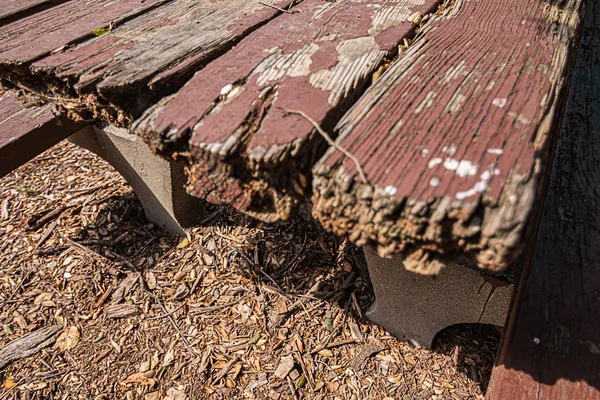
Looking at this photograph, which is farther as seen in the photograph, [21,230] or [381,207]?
[21,230]

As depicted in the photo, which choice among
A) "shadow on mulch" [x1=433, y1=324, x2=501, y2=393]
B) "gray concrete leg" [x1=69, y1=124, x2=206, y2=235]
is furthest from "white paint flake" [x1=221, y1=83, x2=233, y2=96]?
"shadow on mulch" [x1=433, y1=324, x2=501, y2=393]

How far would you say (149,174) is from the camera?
3303mm

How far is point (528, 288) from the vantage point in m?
1.54

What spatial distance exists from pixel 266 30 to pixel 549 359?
4.59 feet

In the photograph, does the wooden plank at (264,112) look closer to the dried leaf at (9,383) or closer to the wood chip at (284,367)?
the wood chip at (284,367)

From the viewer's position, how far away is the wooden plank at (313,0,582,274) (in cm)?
73

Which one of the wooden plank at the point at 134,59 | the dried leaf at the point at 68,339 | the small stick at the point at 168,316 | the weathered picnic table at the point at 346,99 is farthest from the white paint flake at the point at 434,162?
the dried leaf at the point at 68,339

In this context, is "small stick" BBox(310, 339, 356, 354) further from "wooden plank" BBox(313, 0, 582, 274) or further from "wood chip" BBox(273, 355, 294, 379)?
"wooden plank" BBox(313, 0, 582, 274)

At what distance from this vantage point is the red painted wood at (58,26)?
132 cm

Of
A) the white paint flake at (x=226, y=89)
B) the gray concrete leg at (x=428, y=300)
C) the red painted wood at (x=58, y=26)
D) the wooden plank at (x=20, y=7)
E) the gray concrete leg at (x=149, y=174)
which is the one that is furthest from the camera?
the gray concrete leg at (x=149, y=174)

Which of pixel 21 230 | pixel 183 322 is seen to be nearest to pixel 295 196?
pixel 183 322

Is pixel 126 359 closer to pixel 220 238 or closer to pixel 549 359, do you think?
pixel 220 238

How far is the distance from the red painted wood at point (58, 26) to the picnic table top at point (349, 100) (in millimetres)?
11

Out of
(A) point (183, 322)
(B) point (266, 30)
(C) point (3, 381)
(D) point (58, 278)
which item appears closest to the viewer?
(B) point (266, 30)
